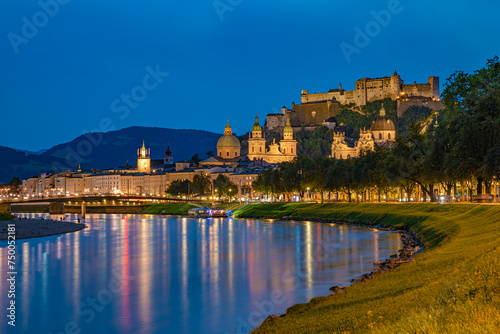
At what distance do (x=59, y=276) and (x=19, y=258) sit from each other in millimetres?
10134

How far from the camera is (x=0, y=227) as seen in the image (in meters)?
73.5

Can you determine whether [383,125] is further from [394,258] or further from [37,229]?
[394,258]

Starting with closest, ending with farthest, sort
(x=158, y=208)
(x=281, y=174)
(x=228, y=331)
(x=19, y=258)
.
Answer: (x=228, y=331) < (x=19, y=258) < (x=281, y=174) < (x=158, y=208)

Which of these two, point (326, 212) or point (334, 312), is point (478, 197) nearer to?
point (326, 212)

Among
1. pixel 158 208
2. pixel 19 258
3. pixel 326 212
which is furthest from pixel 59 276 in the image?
pixel 158 208

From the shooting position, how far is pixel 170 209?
454ft

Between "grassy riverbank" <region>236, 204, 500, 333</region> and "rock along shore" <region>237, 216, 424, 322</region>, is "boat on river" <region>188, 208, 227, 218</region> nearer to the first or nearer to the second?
"rock along shore" <region>237, 216, 424, 322</region>

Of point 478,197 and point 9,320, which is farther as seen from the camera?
point 478,197

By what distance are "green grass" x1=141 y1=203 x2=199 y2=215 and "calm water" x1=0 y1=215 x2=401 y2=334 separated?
228 feet

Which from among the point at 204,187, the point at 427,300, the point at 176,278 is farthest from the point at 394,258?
the point at 204,187

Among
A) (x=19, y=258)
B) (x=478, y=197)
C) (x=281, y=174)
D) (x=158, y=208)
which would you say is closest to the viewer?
(x=19, y=258)

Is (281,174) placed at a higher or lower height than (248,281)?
higher

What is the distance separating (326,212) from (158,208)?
189ft

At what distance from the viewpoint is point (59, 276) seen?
38.3 m
